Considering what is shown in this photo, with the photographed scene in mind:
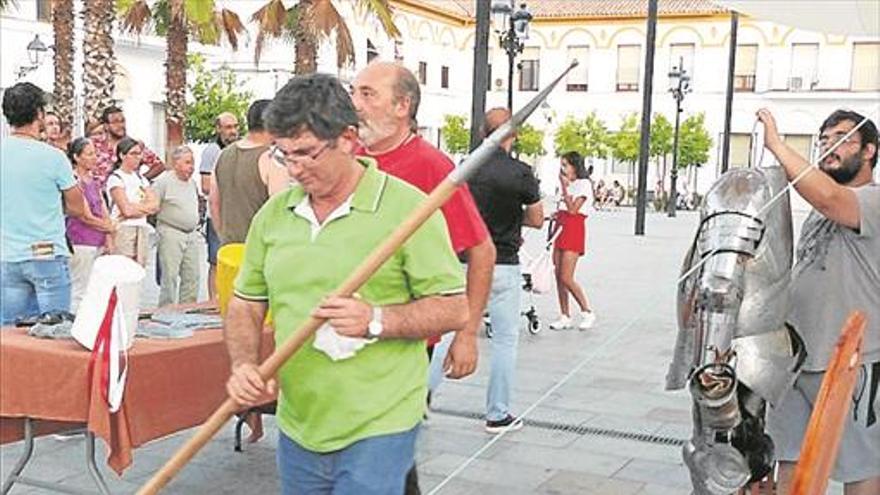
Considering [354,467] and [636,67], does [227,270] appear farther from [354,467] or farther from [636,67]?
[636,67]

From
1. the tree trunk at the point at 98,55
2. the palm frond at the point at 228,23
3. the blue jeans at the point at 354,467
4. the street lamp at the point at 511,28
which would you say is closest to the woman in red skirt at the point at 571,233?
the blue jeans at the point at 354,467

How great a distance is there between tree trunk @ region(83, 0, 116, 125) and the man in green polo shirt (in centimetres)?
1458

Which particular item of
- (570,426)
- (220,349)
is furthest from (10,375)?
(570,426)

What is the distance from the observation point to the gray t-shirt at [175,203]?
710 cm

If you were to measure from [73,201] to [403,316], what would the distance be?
2940 millimetres

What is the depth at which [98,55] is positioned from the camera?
53.4 feet

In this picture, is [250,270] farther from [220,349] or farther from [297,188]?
[220,349]

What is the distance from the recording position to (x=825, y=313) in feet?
12.0

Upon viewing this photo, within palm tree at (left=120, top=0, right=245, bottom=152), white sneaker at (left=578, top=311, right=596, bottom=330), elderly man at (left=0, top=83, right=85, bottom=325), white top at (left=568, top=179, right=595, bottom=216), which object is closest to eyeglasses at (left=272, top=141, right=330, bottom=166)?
elderly man at (left=0, top=83, right=85, bottom=325)

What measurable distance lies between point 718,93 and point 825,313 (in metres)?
43.9

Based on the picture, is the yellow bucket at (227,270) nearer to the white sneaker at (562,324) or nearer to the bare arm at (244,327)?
the bare arm at (244,327)

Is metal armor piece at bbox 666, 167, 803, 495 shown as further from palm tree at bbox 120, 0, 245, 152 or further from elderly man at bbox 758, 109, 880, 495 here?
palm tree at bbox 120, 0, 245, 152

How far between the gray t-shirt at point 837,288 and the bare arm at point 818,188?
0.31 feet

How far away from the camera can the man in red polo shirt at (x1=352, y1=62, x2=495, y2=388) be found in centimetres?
336
